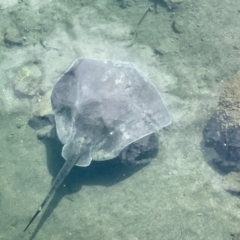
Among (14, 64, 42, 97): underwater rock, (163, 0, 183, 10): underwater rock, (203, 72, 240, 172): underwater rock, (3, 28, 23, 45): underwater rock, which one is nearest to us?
(203, 72, 240, 172): underwater rock

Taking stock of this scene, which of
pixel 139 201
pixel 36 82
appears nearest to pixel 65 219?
pixel 139 201

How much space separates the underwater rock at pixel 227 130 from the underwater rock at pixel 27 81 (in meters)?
3.84

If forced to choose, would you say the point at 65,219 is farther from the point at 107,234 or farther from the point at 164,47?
the point at 164,47

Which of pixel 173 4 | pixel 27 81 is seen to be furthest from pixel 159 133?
pixel 173 4

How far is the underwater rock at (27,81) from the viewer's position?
679 cm

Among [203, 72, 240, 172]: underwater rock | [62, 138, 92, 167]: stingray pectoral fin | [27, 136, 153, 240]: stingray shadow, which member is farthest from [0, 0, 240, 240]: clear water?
[62, 138, 92, 167]: stingray pectoral fin

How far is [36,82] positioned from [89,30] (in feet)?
6.38

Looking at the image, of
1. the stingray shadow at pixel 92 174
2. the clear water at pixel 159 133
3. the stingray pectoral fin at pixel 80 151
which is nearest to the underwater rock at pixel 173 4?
the clear water at pixel 159 133

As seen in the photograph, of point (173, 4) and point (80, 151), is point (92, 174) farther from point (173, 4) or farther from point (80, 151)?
point (173, 4)

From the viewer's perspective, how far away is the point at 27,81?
6840 millimetres

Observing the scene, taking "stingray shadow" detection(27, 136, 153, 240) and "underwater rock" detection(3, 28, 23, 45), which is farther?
"underwater rock" detection(3, 28, 23, 45)

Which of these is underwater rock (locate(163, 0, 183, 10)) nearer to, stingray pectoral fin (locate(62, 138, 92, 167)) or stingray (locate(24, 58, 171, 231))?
stingray (locate(24, 58, 171, 231))

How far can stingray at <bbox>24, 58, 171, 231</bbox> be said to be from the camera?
546 cm

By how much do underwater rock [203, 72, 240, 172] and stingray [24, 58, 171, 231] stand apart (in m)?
1.00
